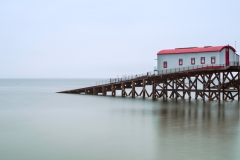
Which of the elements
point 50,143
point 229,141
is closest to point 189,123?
point 229,141

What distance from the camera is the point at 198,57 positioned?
49.5 meters

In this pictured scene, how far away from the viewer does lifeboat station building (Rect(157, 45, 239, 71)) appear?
47828 millimetres

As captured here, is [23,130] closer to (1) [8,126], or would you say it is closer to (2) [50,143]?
(1) [8,126]

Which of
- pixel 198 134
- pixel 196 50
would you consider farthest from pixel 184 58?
pixel 198 134

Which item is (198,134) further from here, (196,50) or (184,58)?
(184,58)

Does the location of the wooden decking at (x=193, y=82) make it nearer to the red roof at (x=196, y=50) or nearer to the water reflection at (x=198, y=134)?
the red roof at (x=196, y=50)

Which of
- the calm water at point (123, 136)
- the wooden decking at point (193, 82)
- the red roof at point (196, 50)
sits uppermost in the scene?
the red roof at point (196, 50)

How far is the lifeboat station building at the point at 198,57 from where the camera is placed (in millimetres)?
47828

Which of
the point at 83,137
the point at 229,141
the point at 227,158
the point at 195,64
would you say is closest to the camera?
the point at 227,158

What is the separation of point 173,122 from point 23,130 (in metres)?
12.2

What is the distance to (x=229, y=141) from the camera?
23062 mm

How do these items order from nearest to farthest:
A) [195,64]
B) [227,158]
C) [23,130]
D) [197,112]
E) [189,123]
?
[227,158], [23,130], [189,123], [197,112], [195,64]

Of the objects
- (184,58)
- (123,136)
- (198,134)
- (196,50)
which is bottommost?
(123,136)

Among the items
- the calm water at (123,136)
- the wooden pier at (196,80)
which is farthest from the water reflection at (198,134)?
the wooden pier at (196,80)
